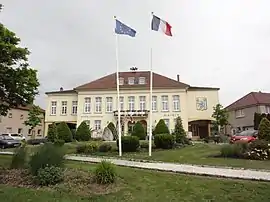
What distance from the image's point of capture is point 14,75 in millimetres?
16109

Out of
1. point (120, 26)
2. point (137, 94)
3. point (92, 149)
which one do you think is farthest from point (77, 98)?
point (120, 26)

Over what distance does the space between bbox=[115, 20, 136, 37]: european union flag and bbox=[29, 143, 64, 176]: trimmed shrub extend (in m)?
11.2

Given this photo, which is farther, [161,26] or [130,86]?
[130,86]

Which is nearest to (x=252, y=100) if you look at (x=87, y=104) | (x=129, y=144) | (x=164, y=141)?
(x=87, y=104)

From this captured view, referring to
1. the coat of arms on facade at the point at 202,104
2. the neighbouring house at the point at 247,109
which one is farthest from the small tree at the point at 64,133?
the neighbouring house at the point at 247,109

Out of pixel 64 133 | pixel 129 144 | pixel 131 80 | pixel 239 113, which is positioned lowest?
pixel 129 144

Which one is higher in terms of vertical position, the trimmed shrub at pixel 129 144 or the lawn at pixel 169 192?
the trimmed shrub at pixel 129 144

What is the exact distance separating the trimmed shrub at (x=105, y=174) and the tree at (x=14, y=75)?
8208 millimetres

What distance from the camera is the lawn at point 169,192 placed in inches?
333

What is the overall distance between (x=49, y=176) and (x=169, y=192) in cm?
377

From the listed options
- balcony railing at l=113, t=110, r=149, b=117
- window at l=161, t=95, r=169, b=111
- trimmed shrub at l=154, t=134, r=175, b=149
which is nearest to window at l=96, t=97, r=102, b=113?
balcony railing at l=113, t=110, r=149, b=117

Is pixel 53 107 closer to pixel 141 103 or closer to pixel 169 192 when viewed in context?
pixel 141 103

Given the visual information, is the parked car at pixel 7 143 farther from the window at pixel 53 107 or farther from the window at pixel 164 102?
the window at pixel 164 102

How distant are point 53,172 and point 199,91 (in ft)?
147
